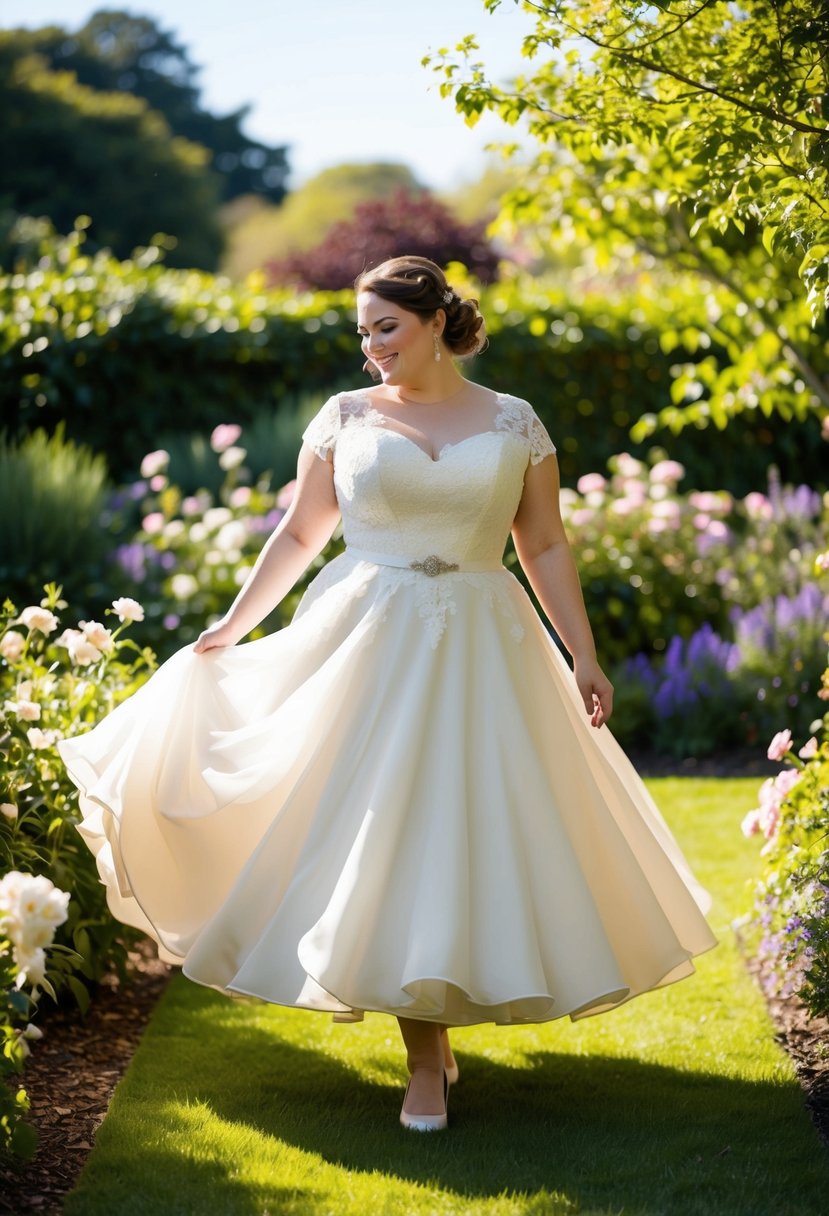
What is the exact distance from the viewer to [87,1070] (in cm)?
352

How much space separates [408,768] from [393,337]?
3.43 feet

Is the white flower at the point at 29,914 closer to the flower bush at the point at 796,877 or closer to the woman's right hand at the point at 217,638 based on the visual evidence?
the woman's right hand at the point at 217,638

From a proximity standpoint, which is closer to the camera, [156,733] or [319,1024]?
[156,733]

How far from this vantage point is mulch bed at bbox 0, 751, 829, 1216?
280 cm

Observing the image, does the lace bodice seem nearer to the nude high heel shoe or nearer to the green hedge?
the nude high heel shoe

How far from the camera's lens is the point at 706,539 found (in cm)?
Answer: 782

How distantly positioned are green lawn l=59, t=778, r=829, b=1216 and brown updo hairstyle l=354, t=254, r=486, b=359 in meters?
1.83

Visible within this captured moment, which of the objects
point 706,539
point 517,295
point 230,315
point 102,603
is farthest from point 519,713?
point 517,295

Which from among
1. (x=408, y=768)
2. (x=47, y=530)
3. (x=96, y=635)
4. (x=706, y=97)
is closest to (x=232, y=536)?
(x=47, y=530)

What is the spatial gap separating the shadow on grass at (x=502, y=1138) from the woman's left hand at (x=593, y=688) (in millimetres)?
912

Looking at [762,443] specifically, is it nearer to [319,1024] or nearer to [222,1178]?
[319,1024]

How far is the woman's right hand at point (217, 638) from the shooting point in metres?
3.44

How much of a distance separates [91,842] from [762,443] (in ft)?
24.0

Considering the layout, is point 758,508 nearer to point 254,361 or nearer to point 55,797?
point 254,361
